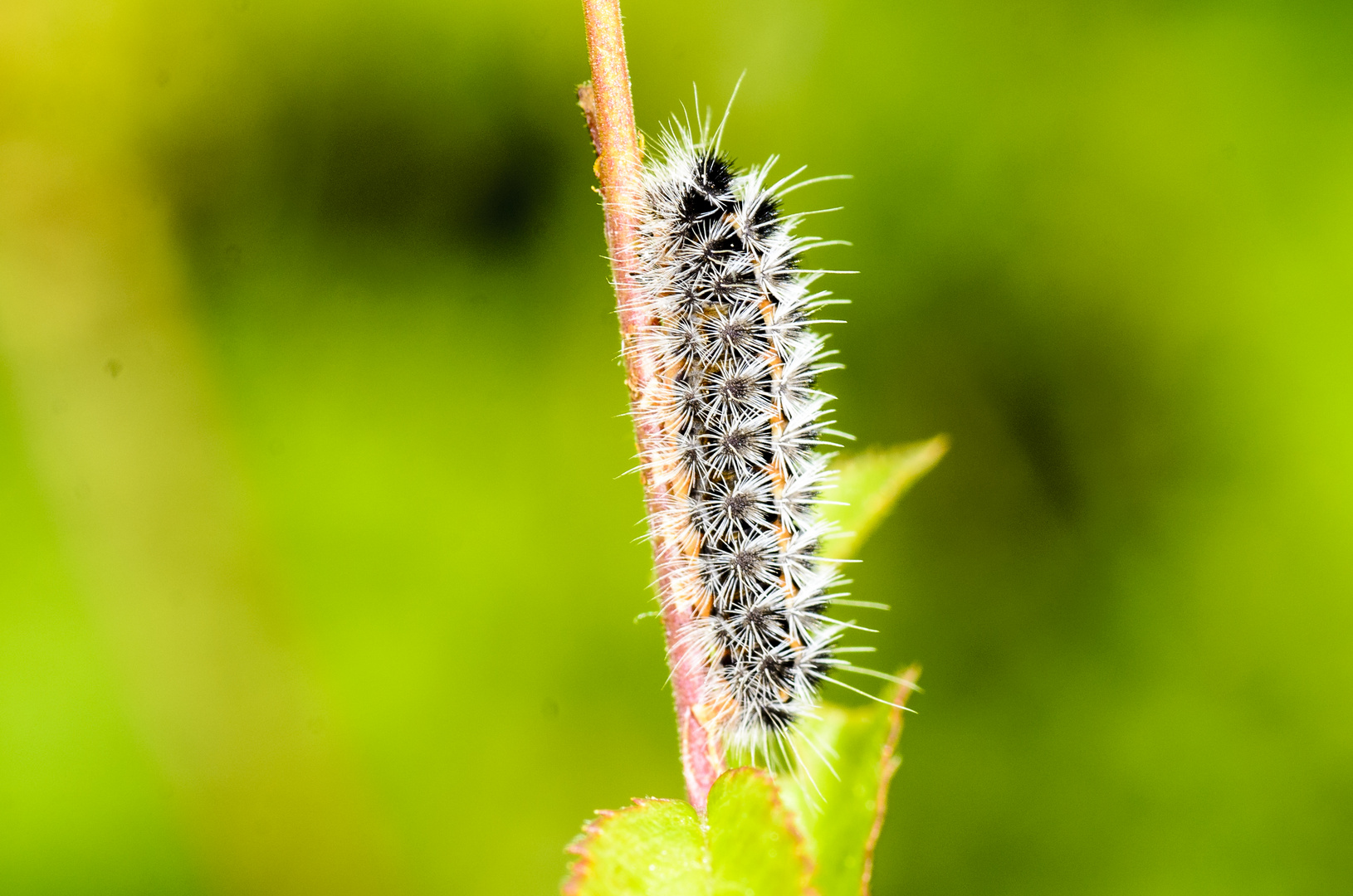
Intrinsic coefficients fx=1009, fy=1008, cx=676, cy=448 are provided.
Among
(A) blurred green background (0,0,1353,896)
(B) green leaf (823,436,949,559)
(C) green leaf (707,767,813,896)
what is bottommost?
(C) green leaf (707,767,813,896)

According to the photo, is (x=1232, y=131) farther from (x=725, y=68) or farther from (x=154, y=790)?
(x=154, y=790)

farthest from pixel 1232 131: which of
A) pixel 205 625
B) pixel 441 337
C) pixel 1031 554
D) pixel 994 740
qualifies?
pixel 205 625

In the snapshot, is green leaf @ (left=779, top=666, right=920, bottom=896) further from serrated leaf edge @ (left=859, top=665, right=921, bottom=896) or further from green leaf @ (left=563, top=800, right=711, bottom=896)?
green leaf @ (left=563, top=800, right=711, bottom=896)

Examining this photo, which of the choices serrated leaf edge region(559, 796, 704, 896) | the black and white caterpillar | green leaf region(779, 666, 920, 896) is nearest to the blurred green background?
the black and white caterpillar

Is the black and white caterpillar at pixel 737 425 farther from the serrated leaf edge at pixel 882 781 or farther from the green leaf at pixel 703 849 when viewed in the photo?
the green leaf at pixel 703 849

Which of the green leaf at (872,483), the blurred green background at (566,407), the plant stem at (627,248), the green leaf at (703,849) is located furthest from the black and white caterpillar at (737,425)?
the blurred green background at (566,407)
